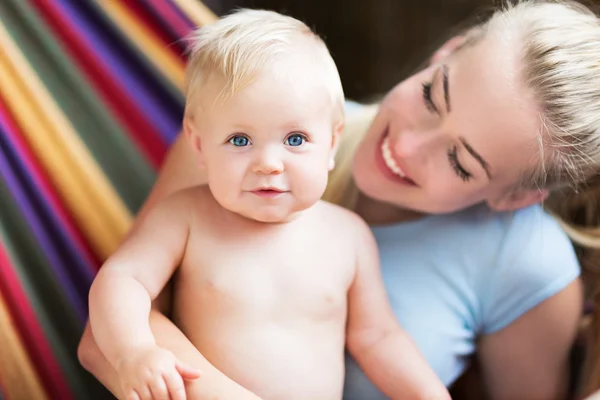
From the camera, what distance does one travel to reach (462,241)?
107cm

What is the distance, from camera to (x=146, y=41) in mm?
1124

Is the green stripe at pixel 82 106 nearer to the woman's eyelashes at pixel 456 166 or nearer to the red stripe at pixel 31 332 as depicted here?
the red stripe at pixel 31 332

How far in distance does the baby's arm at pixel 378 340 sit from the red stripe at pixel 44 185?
1.21 ft

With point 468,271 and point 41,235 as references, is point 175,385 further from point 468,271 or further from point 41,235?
point 468,271

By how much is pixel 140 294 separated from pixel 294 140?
9.6 inches

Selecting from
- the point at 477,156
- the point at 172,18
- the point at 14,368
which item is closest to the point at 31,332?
the point at 14,368

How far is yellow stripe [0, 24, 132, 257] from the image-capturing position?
3.09ft

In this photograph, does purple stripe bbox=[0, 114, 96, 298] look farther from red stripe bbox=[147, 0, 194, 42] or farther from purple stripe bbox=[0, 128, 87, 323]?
red stripe bbox=[147, 0, 194, 42]

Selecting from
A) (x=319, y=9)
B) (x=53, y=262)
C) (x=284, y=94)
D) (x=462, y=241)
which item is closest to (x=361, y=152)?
(x=462, y=241)

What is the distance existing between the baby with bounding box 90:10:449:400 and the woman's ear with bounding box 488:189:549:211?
23cm

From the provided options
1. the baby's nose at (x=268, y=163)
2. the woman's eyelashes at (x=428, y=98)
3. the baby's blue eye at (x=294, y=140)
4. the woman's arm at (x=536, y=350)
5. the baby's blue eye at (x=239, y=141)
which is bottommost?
the woman's arm at (x=536, y=350)

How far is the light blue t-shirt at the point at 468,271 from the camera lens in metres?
1.04

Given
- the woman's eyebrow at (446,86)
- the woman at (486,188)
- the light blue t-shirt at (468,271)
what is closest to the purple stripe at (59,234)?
the woman at (486,188)

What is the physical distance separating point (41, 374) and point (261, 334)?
308 millimetres
